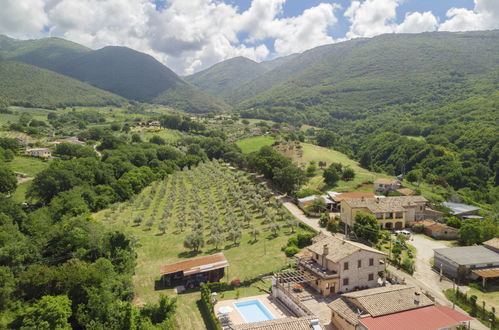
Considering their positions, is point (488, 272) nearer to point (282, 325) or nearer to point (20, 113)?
point (282, 325)

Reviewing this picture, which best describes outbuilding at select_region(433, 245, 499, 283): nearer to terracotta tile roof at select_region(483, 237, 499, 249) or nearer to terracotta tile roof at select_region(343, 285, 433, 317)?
terracotta tile roof at select_region(483, 237, 499, 249)

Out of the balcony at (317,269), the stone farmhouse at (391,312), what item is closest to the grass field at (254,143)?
the balcony at (317,269)

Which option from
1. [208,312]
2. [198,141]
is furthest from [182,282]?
[198,141]

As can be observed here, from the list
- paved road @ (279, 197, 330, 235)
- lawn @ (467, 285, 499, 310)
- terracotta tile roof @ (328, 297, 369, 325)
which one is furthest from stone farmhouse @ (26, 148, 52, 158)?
lawn @ (467, 285, 499, 310)

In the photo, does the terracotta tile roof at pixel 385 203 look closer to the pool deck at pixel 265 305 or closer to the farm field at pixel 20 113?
the pool deck at pixel 265 305

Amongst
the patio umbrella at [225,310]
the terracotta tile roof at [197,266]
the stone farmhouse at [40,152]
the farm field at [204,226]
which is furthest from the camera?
the stone farmhouse at [40,152]

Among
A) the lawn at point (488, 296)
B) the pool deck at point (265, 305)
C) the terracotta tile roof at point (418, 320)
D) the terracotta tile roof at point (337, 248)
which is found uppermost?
the terracotta tile roof at point (337, 248)
